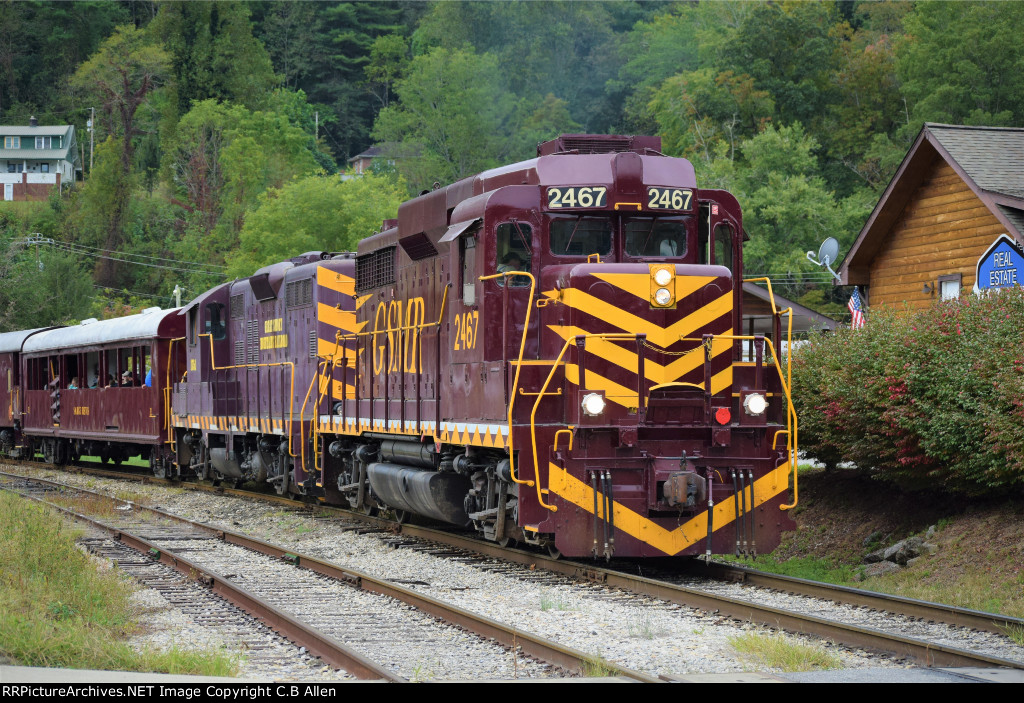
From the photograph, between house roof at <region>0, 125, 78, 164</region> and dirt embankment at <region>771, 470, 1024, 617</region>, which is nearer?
Answer: dirt embankment at <region>771, 470, 1024, 617</region>

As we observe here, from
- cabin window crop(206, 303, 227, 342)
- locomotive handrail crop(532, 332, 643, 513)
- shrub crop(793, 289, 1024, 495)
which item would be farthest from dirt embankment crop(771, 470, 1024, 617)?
cabin window crop(206, 303, 227, 342)

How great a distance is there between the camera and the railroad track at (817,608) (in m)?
7.42

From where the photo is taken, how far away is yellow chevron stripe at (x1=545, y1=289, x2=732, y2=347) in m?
10.9

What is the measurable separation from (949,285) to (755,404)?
11256 millimetres

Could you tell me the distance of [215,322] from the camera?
23109 millimetres

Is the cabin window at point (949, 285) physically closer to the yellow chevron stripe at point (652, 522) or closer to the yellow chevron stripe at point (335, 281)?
the yellow chevron stripe at point (335, 281)

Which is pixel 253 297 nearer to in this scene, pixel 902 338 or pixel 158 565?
pixel 158 565

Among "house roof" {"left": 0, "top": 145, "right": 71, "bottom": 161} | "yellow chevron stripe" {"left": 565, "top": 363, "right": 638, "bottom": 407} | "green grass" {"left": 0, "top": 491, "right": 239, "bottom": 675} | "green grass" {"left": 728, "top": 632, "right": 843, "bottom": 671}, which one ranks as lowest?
"green grass" {"left": 728, "top": 632, "right": 843, "bottom": 671}

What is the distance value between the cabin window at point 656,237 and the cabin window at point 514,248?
102 centimetres

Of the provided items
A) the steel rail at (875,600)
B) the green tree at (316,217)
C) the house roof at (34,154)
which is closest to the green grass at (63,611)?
the steel rail at (875,600)

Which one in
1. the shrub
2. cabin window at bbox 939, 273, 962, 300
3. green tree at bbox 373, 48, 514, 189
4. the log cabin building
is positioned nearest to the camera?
the shrub

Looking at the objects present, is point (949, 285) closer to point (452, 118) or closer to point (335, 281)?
point (335, 281)

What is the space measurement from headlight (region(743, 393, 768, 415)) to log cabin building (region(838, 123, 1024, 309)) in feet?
30.3

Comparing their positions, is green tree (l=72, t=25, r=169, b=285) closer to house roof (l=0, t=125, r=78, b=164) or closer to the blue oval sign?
house roof (l=0, t=125, r=78, b=164)
